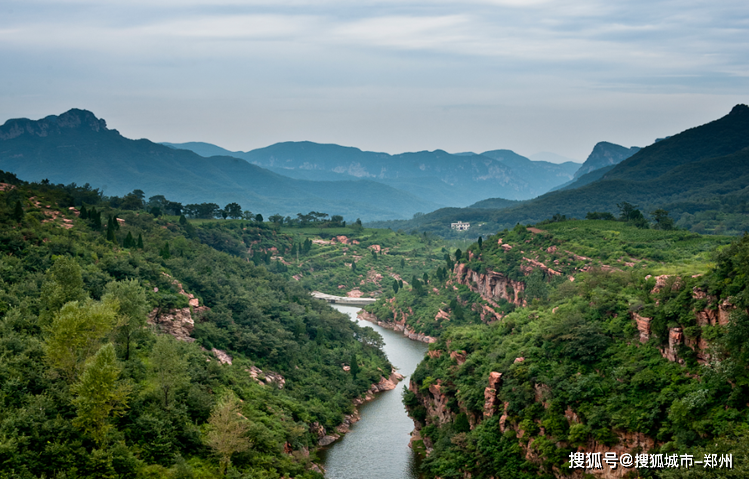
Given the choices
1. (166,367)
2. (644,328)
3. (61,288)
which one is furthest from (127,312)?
(644,328)

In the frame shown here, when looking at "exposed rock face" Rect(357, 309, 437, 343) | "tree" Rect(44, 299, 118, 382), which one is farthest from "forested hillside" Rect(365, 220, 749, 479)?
"exposed rock face" Rect(357, 309, 437, 343)

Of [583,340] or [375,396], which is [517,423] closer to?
[583,340]

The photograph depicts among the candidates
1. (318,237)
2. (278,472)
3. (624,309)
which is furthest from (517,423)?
(318,237)

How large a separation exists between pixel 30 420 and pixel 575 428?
30.2 meters

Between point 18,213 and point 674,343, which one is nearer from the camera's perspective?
point 674,343

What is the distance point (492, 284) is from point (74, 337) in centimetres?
7385

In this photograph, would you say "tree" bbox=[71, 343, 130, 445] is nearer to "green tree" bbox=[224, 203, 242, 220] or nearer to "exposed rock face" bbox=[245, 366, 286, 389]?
"exposed rock face" bbox=[245, 366, 286, 389]

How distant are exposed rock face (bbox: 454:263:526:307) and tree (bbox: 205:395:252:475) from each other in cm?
5564

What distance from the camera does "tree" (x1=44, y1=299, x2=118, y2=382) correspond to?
36031 mm

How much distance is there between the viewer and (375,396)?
74.9m

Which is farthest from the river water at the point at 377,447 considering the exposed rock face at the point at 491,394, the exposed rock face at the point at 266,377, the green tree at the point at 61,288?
the green tree at the point at 61,288

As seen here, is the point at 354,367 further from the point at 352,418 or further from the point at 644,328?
the point at 644,328

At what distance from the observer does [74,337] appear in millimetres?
36500

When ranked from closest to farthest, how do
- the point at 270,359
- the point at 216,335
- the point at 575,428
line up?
the point at 575,428 < the point at 216,335 < the point at 270,359
